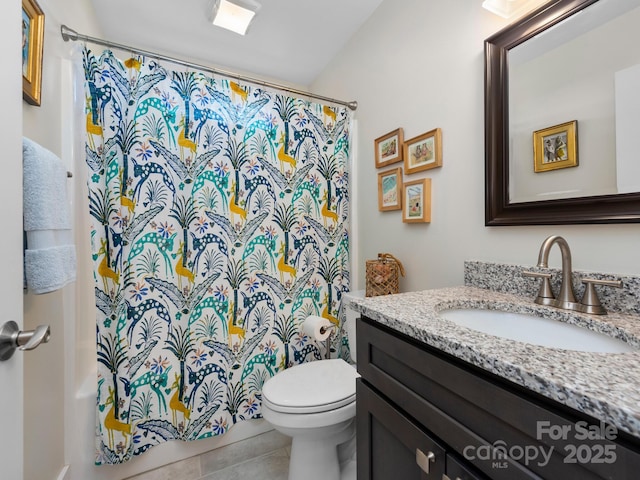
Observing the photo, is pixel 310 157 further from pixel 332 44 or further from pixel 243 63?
pixel 243 63

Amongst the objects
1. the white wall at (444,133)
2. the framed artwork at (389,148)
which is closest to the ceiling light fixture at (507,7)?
the white wall at (444,133)

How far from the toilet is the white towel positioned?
2.88 feet

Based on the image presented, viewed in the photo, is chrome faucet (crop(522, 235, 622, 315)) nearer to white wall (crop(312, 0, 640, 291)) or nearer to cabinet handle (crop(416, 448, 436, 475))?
white wall (crop(312, 0, 640, 291))

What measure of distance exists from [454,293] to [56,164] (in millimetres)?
1380

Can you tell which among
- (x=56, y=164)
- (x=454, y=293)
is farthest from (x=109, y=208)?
(x=454, y=293)

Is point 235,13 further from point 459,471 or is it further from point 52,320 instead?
point 459,471

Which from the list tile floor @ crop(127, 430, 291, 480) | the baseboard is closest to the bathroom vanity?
tile floor @ crop(127, 430, 291, 480)

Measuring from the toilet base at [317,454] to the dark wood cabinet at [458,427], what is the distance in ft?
1.18

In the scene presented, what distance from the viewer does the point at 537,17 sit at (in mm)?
950

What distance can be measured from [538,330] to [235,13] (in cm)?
196

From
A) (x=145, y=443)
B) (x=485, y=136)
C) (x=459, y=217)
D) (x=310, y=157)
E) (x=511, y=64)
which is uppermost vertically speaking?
(x=511, y=64)

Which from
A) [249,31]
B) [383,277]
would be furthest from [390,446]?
[249,31]

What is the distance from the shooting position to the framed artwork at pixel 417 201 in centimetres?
136

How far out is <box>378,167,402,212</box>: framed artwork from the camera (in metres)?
1.52
